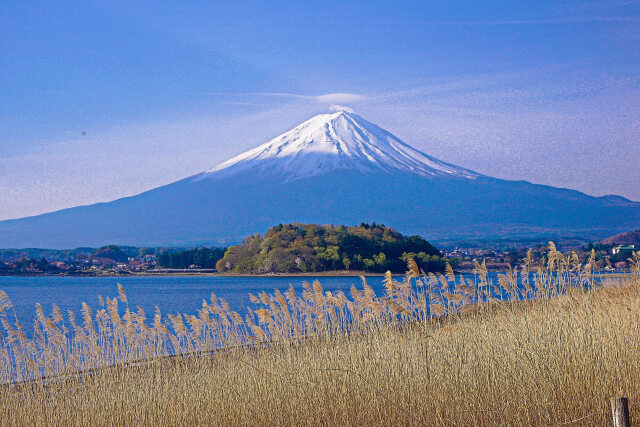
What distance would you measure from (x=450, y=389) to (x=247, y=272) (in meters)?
70.3

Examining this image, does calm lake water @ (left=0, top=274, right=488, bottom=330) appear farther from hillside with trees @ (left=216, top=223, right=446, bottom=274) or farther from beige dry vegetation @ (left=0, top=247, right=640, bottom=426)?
beige dry vegetation @ (left=0, top=247, right=640, bottom=426)

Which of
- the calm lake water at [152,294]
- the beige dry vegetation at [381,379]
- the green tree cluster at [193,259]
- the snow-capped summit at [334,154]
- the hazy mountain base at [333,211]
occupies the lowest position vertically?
the calm lake water at [152,294]

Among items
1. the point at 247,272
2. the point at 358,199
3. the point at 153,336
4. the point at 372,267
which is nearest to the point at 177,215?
the point at 358,199

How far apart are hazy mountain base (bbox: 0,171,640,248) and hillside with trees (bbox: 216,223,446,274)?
63009 mm

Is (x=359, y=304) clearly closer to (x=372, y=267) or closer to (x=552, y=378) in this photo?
(x=552, y=378)

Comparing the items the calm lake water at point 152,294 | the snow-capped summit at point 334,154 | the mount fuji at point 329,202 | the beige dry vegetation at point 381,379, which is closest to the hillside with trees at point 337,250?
the calm lake water at point 152,294

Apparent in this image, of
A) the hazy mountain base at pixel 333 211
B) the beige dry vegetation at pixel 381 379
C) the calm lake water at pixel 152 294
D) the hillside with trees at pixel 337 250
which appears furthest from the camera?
the hazy mountain base at pixel 333 211

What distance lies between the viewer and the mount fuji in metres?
146

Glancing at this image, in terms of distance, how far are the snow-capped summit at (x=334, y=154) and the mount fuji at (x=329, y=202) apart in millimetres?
277

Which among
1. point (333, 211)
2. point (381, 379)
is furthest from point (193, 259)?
point (381, 379)

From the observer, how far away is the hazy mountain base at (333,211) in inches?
5640

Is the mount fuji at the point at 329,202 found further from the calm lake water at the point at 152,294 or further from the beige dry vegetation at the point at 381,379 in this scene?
the beige dry vegetation at the point at 381,379

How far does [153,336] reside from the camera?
9.21 meters

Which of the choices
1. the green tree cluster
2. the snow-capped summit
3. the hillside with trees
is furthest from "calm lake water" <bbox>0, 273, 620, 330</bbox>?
the snow-capped summit
